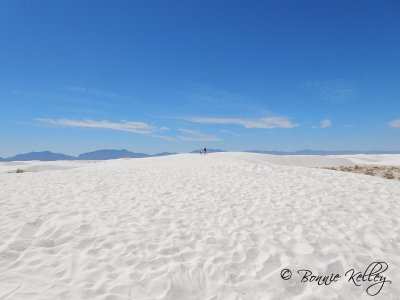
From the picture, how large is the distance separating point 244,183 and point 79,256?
34.3 feet

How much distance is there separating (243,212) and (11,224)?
23.8 ft

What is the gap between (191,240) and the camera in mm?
8219

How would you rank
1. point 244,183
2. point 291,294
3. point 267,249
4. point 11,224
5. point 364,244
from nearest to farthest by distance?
point 291,294, point 267,249, point 364,244, point 11,224, point 244,183

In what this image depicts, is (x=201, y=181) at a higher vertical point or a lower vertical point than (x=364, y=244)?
higher

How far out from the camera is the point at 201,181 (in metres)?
17.0

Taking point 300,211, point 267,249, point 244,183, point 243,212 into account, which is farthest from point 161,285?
point 244,183

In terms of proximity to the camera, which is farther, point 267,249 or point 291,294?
point 267,249

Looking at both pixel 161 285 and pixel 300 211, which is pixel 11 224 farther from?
pixel 300 211

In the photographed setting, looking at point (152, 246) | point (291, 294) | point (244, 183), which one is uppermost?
point (244, 183)

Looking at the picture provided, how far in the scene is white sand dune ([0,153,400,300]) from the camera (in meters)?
6.07

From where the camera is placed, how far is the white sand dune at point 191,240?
6.07 m

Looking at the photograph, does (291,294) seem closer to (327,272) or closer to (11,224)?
(327,272)

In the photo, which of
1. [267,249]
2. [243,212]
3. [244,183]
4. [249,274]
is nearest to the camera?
[249,274]

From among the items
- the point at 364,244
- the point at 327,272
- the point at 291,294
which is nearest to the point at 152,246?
the point at 291,294
